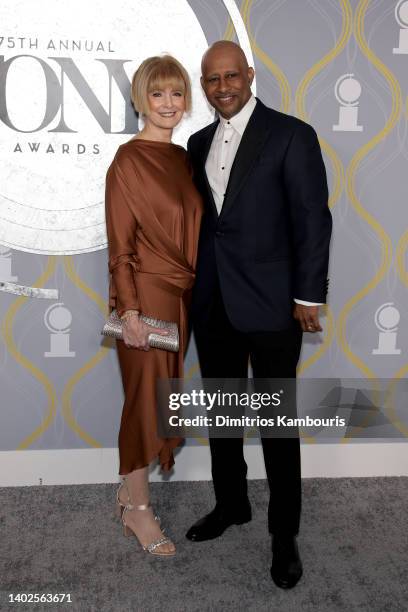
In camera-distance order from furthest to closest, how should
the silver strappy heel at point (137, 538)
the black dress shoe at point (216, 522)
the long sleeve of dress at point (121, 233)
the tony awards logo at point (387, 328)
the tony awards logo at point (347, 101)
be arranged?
the tony awards logo at point (387, 328)
the tony awards logo at point (347, 101)
the black dress shoe at point (216, 522)
the silver strappy heel at point (137, 538)
the long sleeve of dress at point (121, 233)

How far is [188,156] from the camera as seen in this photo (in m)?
2.14

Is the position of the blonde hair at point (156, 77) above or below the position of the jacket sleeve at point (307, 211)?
above

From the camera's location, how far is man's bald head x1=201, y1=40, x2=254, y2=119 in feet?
6.31

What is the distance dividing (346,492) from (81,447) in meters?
1.11

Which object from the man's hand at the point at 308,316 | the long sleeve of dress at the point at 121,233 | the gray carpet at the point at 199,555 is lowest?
the gray carpet at the point at 199,555

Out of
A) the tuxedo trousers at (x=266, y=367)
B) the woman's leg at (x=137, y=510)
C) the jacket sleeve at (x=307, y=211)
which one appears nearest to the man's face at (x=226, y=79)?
the jacket sleeve at (x=307, y=211)

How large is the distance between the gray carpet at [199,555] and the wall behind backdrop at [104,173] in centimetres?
23

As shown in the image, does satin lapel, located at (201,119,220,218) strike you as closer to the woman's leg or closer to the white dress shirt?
the white dress shirt

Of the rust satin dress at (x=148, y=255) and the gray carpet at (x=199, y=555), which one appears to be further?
the rust satin dress at (x=148, y=255)

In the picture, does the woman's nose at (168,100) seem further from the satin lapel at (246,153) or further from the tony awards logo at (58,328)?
the tony awards logo at (58,328)

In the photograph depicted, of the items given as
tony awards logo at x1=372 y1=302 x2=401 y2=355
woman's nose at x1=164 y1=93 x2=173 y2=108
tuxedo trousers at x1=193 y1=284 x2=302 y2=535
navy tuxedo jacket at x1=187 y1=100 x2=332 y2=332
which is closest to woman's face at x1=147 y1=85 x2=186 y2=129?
woman's nose at x1=164 y1=93 x2=173 y2=108

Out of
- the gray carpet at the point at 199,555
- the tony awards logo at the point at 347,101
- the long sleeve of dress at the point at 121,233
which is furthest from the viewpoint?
the tony awards logo at the point at 347,101

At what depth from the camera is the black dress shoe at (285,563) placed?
193cm

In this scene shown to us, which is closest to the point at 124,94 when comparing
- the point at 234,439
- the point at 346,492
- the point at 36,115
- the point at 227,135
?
the point at 36,115
